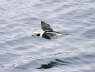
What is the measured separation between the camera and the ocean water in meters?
10.3

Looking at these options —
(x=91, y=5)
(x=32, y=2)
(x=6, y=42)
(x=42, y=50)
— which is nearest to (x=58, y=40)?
(x=42, y=50)

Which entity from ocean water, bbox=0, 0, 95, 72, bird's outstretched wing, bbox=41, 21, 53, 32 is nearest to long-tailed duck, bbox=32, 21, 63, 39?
bird's outstretched wing, bbox=41, 21, 53, 32

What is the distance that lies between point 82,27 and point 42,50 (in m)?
2.55

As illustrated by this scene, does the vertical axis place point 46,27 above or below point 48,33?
above

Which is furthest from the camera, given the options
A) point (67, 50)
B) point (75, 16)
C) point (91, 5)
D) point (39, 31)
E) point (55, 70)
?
point (91, 5)

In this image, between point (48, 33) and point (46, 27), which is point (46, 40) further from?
point (46, 27)

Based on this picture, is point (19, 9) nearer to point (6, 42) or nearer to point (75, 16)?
point (75, 16)

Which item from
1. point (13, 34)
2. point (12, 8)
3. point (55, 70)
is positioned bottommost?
point (55, 70)

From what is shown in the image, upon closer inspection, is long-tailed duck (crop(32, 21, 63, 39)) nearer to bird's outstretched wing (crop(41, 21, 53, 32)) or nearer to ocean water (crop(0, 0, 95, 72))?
bird's outstretched wing (crop(41, 21, 53, 32))

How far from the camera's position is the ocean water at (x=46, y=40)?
404 inches

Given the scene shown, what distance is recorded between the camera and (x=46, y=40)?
40.5 feet

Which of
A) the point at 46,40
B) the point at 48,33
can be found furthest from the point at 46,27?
the point at 46,40

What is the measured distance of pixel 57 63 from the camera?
1029cm

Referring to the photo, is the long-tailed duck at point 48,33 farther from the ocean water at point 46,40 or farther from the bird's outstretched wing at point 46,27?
the ocean water at point 46,40
